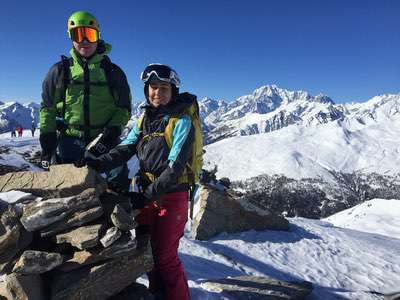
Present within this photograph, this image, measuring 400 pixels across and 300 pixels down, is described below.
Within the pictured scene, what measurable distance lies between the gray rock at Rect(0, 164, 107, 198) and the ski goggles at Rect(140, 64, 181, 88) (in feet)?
6.82

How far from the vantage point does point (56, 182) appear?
7.59m

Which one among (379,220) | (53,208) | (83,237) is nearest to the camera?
(83,237)

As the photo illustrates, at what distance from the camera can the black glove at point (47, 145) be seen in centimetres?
901

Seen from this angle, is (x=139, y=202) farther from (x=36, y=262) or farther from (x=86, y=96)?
(x=86, y=96)

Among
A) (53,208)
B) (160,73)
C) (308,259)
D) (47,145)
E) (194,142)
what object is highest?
(160,73)

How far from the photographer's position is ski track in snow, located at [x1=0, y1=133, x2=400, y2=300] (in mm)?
15500

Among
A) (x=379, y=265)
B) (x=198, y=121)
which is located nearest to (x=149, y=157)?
(x=198, y=121)

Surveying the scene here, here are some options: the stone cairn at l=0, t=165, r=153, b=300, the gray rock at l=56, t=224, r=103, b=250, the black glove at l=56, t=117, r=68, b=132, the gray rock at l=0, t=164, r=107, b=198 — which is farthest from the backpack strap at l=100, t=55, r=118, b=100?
the gray rock at l=56, t=224, r=103, b=250

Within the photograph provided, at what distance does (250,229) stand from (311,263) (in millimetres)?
3638

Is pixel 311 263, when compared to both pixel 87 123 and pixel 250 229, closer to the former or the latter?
pixel 250 229

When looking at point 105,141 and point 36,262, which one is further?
point 105,141

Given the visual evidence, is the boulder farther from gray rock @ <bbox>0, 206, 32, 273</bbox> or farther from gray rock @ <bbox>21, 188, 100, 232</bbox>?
gray rock @ <bbox>0, 206, 32, 273</bbox>

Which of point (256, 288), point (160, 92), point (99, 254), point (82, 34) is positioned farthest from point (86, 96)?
point (256, 288)

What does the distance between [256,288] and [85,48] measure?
7591 millimetres
